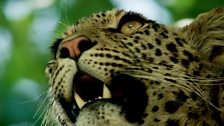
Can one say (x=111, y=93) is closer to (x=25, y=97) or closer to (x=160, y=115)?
(x=160, y=115)

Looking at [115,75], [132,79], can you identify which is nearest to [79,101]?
[115,75]

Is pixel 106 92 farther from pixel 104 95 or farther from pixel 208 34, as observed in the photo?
pixel 208 34

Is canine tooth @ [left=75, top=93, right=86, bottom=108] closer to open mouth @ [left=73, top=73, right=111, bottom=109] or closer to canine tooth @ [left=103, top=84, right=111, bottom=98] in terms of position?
open mouth @ [left=73, top=73, right=111, bottom=109]

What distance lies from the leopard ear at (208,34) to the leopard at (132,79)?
0.01 m

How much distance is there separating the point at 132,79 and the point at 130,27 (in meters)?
0.58

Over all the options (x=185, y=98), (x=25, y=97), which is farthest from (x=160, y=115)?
(x=25, y=97)

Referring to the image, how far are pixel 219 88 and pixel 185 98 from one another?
0.24 m

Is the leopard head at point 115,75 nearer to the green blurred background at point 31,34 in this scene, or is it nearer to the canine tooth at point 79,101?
the canine tooth at point 79,101

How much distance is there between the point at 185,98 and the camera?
4582mm

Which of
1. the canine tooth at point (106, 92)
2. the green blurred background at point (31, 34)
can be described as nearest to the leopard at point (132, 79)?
the canine tooth at point (106, 92)

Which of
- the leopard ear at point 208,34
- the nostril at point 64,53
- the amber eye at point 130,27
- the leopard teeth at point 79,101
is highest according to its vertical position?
the amber eye at point 130,27

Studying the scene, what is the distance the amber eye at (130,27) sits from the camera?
16.3ft

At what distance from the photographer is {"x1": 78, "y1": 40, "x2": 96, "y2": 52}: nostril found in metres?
4.49

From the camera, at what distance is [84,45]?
4535mm
